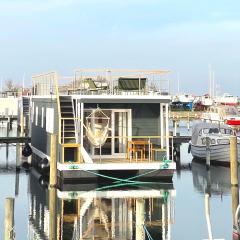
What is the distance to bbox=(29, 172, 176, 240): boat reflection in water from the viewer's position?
52.6 ft

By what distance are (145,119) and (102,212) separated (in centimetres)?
947

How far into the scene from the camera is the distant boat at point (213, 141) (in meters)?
33.1

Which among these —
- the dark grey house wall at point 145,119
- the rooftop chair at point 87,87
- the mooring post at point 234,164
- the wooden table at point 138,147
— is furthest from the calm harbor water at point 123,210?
the rooftop chair at point 87,87

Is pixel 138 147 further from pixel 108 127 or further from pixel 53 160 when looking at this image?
pixel 53 160

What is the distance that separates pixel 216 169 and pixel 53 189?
13.8m

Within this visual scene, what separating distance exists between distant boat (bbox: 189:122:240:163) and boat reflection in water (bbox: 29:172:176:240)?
8512 mm

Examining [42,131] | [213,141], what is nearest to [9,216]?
[42,131]

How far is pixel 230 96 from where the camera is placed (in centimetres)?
11756

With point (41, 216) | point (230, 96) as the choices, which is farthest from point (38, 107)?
point (230, 96)

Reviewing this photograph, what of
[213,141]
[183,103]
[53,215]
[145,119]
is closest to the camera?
[53,215]

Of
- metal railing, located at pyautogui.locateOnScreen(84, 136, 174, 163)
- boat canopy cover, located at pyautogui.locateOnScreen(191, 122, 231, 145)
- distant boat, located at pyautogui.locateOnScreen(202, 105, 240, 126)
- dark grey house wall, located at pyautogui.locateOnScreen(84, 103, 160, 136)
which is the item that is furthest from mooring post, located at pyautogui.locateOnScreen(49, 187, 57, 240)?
distant boat, located at pyautogui.locateOnScreen(202, 105, 240, 126)

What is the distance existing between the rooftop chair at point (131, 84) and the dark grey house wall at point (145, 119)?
3.82 feet

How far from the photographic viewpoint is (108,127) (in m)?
27.7

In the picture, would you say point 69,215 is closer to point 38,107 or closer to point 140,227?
point 140,227
